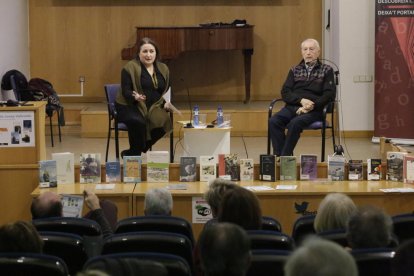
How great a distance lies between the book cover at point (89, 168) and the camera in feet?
19.7

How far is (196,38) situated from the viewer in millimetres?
10312

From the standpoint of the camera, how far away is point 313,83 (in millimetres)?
7258

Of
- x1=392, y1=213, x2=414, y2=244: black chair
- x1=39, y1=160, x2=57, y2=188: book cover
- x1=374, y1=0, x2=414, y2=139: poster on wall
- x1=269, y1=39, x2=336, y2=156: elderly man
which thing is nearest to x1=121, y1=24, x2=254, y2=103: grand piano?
x1=374, y1=0, x2=414, y2=139: poster on wall

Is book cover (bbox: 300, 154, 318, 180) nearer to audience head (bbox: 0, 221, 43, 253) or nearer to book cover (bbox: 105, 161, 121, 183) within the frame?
book cover (bbox: 105, 161, 121, 183)

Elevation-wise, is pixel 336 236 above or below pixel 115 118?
below

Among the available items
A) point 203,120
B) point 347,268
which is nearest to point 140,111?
point 203,120

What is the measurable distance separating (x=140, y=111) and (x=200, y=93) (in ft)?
14.2

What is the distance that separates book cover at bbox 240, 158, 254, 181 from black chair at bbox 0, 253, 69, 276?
304 cm

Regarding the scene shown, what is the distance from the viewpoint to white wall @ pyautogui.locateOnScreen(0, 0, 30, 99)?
9.70 meters

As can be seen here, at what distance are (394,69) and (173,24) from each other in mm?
3449

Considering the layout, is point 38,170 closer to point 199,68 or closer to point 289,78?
point 289,78

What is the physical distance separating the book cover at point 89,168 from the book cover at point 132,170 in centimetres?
19

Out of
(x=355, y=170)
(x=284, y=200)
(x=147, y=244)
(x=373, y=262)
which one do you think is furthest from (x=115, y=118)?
(x=373, y=262)

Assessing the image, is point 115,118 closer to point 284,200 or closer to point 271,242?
point 284,200
